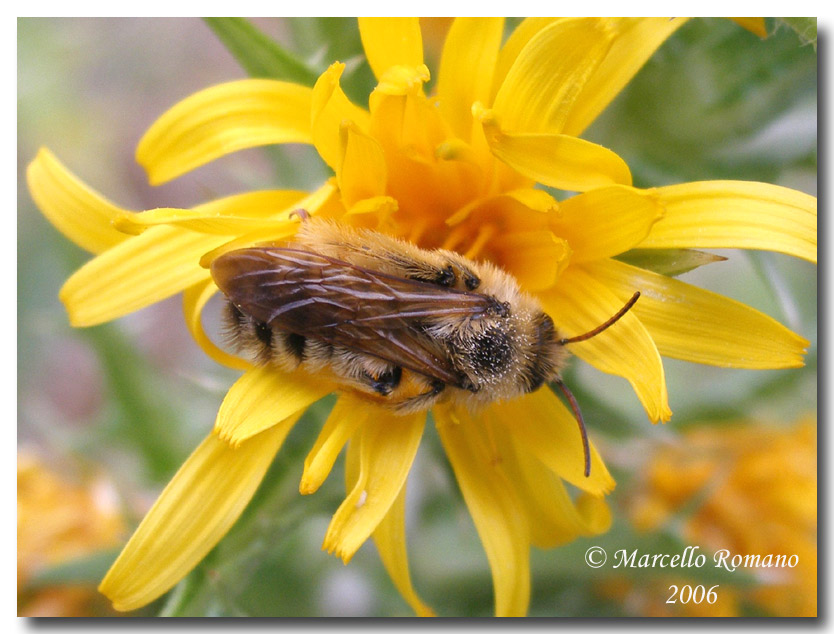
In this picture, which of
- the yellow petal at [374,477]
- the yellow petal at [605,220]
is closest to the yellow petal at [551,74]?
the yellow petal at [605,220]

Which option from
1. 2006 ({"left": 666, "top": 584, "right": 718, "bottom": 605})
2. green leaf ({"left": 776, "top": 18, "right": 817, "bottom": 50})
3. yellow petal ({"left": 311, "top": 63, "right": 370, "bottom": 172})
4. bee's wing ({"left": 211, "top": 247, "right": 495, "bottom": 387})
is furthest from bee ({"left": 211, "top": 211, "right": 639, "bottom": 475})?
2006 ({"left": 666, "top": 584, "right": 718, "bottom": 605})

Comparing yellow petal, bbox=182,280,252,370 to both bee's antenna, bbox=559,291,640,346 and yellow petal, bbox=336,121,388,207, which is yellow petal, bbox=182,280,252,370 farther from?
bee's antenna, bbox=559,291,640,346

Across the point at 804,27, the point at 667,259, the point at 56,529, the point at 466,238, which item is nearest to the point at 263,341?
the point at 466,238

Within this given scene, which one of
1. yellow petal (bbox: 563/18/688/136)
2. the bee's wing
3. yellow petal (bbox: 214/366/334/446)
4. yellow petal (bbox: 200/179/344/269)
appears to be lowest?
yellow petal (bbox: 214/366/334/446)

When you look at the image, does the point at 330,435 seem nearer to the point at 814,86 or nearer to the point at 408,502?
the point at 408,502

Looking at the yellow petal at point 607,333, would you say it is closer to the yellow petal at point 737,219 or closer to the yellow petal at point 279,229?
the yellow petal at point 737,219

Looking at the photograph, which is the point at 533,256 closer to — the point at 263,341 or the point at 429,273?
the point at 429,273
